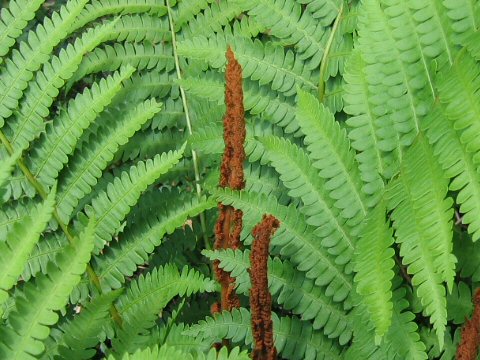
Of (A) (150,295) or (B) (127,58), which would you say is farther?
(B) (127,58)

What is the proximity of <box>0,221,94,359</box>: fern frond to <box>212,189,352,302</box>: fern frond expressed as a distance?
0.82 feet

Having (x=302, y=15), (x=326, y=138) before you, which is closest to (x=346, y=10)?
(x=302, y=15)

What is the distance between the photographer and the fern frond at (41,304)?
→ 68cm

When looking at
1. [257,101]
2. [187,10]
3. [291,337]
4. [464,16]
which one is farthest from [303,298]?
[187,10]

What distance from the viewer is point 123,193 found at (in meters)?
0.92

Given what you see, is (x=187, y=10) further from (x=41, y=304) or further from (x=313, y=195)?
(x=41, y=304)

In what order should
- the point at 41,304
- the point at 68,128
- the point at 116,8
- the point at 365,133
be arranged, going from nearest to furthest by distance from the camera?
the point at 41,304, the point at 365,133, the point at 68,128, the point at 116,8

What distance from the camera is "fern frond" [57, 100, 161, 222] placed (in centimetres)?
94

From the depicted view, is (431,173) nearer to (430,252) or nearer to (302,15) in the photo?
(430,252)

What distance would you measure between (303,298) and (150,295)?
208 mm

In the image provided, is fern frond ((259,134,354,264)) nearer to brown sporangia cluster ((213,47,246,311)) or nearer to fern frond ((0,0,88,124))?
brown sporangia cluster ((213,47,246,311))

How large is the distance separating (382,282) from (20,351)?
14.9 inches

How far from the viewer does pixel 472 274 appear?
838 millimetres

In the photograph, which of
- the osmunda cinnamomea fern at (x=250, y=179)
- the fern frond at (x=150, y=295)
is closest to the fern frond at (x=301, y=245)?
the osmunda cinnamomea fern at (x=250, y=179)
